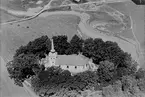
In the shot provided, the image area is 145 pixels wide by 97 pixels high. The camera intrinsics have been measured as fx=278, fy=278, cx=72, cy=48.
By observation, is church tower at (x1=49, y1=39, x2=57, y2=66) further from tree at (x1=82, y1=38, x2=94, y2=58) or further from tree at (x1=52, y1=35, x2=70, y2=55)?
tree at (x1=82, y1=38, x2=94, y2=58)

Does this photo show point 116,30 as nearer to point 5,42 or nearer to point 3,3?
point 5,42

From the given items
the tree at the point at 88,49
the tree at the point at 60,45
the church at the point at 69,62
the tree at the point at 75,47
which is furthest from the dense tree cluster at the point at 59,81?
the tree at the point at 75,47

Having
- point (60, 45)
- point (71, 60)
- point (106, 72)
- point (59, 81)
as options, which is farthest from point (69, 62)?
point (106, 72)

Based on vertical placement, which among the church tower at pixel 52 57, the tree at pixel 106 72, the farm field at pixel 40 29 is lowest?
the farm field at pixel 40 29

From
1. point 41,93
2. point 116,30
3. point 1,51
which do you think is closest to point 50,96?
point 41,93

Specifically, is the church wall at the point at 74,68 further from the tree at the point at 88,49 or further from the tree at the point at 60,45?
the tree at the point at 60,45

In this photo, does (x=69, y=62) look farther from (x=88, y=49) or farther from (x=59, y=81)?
(x=88, y=49)
